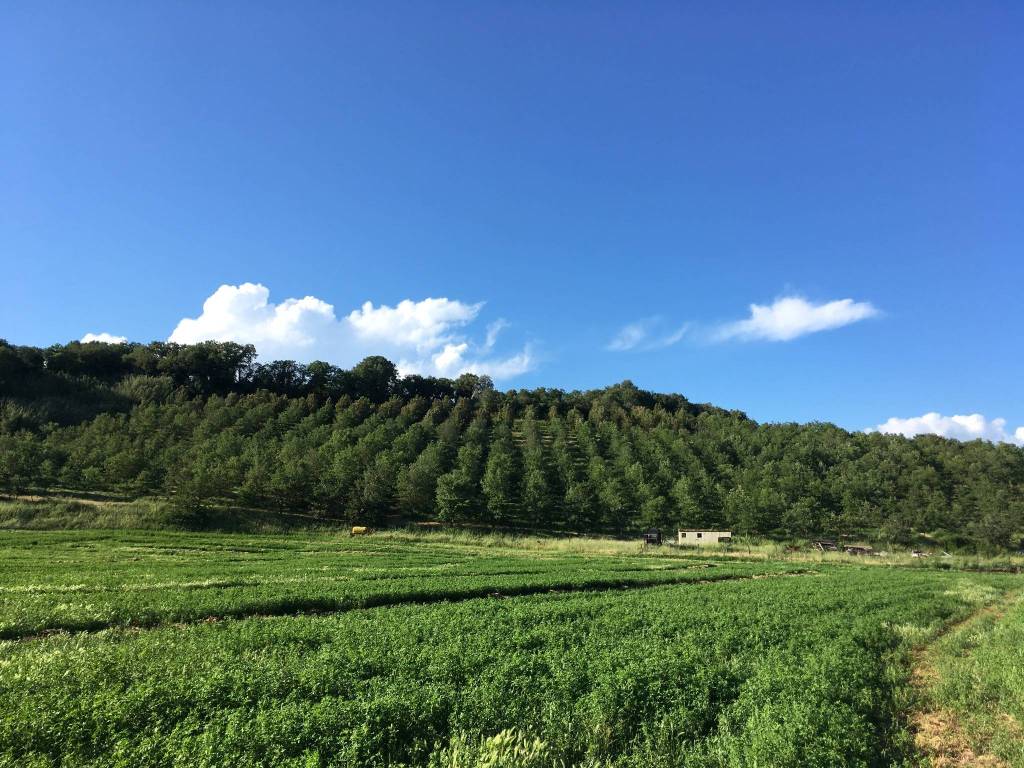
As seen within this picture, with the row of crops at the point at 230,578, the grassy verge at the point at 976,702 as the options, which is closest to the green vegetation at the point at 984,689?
the grassy verge at the point at 976,702

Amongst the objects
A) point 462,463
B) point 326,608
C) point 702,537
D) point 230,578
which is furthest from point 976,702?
point 462,463

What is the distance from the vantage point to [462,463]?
9956 centimetres

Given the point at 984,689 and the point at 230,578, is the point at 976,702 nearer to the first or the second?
the point at 984,689

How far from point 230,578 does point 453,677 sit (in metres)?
23.0

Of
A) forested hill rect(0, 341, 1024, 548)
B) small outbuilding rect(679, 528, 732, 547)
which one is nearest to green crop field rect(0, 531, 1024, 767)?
small outbuilding rect(679, 528, 732, 547)

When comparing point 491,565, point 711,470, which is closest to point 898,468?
point 711,470

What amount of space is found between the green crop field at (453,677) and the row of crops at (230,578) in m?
0.23

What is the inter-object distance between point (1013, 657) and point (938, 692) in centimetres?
495

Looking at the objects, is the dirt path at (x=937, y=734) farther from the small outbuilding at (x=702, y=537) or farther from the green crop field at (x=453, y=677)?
the small outbuilding at (x=702, y=537)

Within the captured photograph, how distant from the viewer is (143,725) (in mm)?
8500

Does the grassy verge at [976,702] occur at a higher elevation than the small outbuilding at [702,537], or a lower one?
higher

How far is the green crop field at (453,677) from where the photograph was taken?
8.02 m

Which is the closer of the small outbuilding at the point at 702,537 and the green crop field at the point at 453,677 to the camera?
the green crop field at the point at 453,677

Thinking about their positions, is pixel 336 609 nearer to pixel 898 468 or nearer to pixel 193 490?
pixel 193 490
